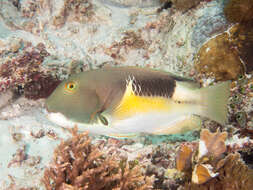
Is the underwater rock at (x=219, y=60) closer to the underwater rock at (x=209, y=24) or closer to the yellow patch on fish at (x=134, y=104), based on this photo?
the underwater rock at (x=209, y=24)

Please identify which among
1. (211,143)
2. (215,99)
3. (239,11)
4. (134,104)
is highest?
(239,11)

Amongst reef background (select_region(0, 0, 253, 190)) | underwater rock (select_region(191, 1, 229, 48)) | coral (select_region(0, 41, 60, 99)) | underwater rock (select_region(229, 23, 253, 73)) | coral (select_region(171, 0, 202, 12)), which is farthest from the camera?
coral (select_region(171, 0, 202, 12))

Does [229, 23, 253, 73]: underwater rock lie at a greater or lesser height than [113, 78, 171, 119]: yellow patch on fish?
greater

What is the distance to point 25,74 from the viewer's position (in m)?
4.50

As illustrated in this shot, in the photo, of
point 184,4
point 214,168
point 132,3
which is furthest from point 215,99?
point 132,3

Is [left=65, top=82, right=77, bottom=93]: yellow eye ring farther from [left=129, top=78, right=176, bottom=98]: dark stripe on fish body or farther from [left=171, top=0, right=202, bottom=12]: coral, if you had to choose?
[left=171, top=0, right=202, bottom=12]: coral

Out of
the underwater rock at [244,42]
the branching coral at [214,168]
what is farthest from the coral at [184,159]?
the underwater rock at [244,42]

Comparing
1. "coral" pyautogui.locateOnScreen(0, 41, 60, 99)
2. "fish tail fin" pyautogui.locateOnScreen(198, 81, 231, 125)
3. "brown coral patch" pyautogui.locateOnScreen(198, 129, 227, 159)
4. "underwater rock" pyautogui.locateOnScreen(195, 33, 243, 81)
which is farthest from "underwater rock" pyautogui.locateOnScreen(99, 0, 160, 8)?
"fish tail fin" pyautogui.locateOnScreen(198, 81, 231, 125)

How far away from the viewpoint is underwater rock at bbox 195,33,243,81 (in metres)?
3.68

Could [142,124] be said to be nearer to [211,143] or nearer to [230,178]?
[211,143]

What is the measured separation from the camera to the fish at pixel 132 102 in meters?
1.91

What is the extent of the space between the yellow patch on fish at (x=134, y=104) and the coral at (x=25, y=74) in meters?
3.15

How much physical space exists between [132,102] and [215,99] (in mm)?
865

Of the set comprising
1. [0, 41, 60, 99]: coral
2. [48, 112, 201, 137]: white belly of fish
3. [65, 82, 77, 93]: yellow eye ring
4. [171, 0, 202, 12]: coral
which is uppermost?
[171, 0, 202, 12]: coral
